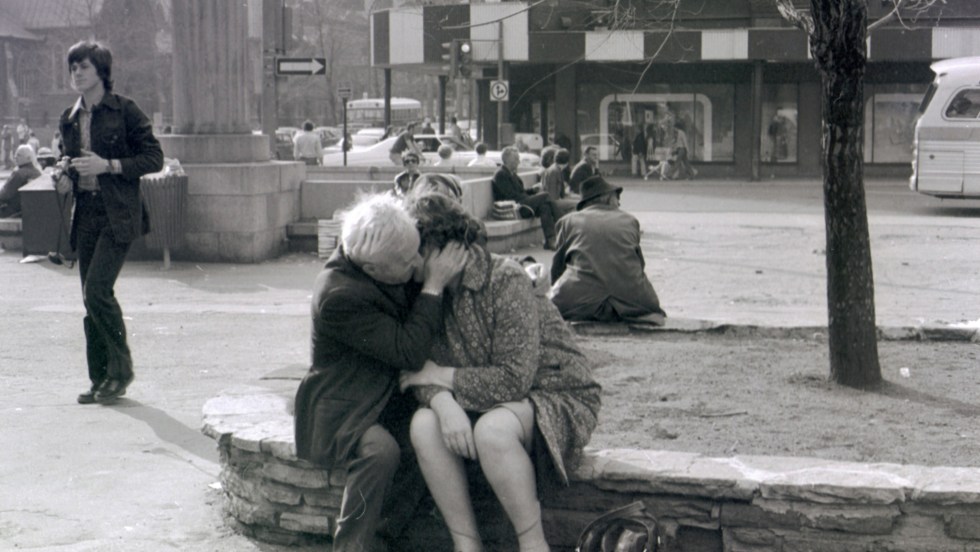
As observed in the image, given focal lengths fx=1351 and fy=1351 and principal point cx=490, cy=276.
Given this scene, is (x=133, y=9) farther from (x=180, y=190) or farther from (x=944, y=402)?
(x=944, y=402)

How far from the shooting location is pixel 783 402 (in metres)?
6.20

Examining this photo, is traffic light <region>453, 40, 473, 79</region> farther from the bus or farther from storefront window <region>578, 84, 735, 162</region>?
the bus

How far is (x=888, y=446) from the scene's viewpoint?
538 centimetres

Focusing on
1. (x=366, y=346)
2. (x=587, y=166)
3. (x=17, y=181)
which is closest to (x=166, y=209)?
(x=17, y=181)

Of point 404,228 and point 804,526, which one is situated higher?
point 404,228

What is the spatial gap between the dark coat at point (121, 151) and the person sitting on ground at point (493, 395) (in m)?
3.06

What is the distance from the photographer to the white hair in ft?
14.0

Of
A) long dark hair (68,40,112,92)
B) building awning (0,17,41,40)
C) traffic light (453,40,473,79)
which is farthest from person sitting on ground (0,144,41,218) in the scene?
building awning (0,17,41,40)

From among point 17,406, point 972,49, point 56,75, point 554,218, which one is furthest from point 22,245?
point 56,75

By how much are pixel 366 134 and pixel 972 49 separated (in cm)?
2307

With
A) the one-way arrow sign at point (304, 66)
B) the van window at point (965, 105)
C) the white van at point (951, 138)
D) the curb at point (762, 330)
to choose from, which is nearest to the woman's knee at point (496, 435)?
the curb at point (762, 330)

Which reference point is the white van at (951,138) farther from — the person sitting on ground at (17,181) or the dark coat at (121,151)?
the dark coat at (121,151)

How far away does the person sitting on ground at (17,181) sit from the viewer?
17.1 meters

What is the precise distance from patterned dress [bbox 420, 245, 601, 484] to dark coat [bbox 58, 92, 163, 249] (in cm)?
312
